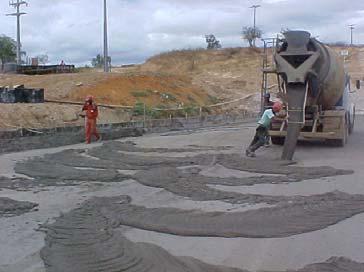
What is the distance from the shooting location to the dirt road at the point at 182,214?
663cm

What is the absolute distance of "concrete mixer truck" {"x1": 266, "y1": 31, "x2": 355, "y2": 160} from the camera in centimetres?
1706

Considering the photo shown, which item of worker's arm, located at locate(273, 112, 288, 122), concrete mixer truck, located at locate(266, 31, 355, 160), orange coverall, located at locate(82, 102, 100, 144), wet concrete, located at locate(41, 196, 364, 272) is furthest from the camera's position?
orange coverall, located at locate(82, 102, 100, 144)

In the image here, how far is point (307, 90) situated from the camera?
17.7 metres

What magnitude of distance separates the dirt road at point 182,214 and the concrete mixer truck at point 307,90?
1.61 m

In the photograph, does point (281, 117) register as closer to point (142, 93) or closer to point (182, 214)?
point (182, 214)

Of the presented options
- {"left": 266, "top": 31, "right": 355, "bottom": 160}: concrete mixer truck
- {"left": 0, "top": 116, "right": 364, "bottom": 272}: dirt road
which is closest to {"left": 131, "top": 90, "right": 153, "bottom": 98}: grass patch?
{"left": 266, "top": 31, "right": 355, "bottom": 160}: concrete mixer truck

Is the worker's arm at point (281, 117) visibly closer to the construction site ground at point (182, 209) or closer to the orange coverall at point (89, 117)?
the construction site ground at point (182, 209)

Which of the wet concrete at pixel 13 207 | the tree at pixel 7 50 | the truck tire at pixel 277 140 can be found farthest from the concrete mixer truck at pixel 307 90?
the tree at pixel 7 50

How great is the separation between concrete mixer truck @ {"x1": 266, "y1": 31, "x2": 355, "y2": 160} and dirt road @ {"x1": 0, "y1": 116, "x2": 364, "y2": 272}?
63.3 inches

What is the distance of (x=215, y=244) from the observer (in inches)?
288

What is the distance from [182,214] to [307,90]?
9820mm

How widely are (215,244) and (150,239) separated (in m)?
0.91

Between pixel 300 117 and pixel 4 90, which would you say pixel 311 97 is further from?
pixel 4 90

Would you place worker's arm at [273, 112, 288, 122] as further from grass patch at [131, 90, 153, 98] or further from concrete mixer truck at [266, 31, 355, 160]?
grass patch at [131, 90, 153, 98]
